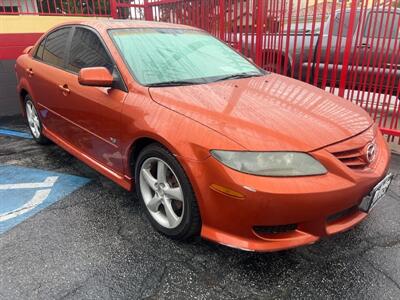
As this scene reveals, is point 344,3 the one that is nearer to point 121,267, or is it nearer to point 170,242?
point 170,242

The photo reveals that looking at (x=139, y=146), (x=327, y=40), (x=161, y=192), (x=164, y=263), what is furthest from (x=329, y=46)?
(x=164, y=263)

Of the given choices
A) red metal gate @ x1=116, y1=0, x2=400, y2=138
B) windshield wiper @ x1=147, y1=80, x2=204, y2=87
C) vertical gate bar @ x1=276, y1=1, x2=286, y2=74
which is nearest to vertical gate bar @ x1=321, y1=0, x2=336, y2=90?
red metal gate @ x1=116, y1=0, x2=400, y2=138

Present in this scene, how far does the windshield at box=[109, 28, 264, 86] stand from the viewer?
2772mm

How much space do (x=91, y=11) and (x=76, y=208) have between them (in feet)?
18.9

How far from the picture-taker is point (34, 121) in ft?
14.5

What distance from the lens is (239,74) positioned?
3.16 m

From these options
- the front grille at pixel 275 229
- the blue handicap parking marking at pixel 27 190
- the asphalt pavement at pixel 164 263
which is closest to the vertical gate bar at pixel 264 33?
the asphalt pavement at pixel 164 263

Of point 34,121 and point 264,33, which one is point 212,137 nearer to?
point 34,121

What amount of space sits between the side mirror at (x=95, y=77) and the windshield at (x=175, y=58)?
197 millimetres

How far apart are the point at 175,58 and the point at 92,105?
31.9 inches

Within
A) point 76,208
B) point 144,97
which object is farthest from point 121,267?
point 144,97

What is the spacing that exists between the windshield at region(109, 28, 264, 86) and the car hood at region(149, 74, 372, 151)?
0.17 meters

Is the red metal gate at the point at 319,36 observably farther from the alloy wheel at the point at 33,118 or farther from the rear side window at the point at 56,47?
the rear side window at the point at 56,47

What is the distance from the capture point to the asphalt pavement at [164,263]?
2.07 m
